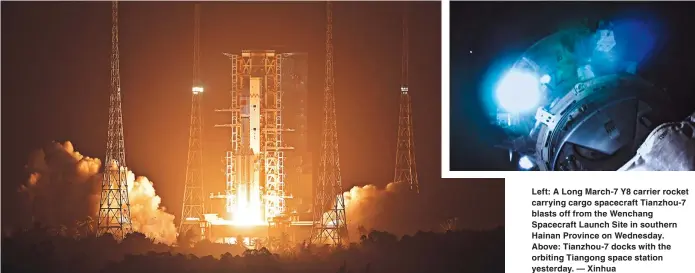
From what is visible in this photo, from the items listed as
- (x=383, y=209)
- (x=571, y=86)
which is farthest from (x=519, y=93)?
(x=383, y=209)

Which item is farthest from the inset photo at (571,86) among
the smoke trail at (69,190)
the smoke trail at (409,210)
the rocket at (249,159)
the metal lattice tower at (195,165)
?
the smoke trail at (69,190)

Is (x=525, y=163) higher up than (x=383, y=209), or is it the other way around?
(x=525, y=163)

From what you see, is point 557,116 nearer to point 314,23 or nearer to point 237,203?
point 314,23

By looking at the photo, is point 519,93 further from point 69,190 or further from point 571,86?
point 69,190

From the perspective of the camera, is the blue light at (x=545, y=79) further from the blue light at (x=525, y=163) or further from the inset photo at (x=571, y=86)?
the blue light at (x=525, y=163)

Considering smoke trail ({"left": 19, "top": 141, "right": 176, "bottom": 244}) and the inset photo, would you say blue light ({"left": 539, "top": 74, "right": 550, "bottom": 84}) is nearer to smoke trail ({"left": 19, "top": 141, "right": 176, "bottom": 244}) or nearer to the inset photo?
the inset photo
